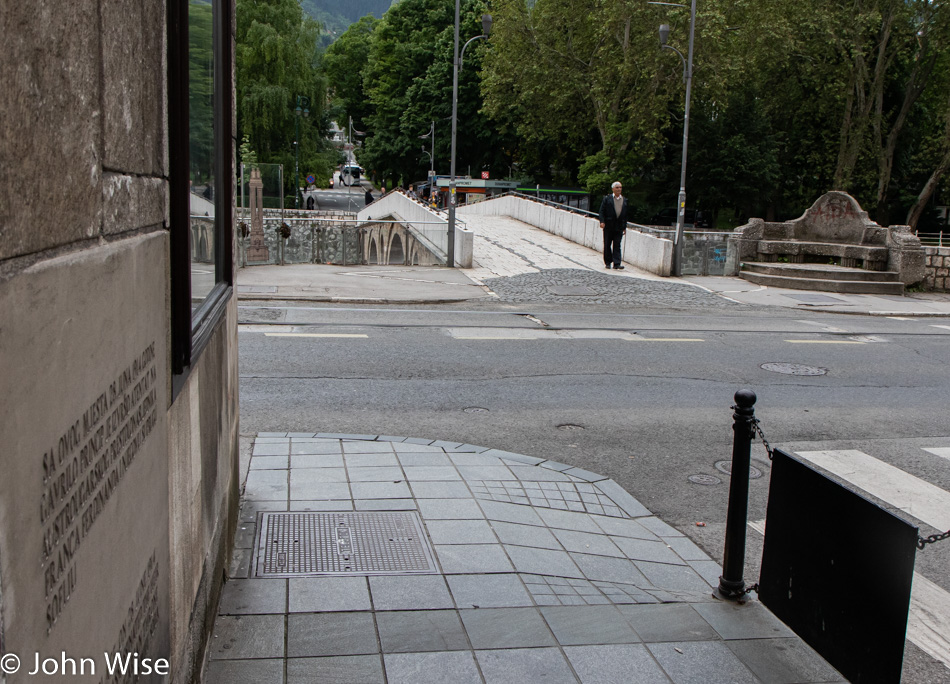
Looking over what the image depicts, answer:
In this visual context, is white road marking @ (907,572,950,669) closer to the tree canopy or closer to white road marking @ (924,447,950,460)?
white road marking @ (924,447,950,460)

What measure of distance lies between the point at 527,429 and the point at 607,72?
134 ft

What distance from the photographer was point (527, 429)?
8.20 meters

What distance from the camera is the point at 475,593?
4.61 m

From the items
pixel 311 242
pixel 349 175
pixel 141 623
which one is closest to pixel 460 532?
pixel 141 623

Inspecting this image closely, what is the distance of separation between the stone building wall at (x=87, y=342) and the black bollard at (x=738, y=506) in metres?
2.80

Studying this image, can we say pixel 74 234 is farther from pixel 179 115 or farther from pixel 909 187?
pixel 909 187

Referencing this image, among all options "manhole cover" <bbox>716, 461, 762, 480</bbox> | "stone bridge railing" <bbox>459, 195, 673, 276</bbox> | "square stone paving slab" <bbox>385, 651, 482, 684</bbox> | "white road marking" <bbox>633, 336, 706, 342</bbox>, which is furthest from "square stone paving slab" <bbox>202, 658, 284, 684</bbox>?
"stone bridge railing" <bbox>459, 195, 673, 276</bbox>

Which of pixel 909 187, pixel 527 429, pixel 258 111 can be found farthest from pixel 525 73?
pixel 527 429

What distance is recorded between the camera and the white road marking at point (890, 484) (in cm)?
641

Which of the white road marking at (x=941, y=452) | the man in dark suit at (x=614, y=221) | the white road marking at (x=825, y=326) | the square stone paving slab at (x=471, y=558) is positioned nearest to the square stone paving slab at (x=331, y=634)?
the square stone paving slab at (x=471, y=558)

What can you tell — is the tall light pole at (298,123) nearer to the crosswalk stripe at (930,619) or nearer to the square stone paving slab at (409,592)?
the square stone paving slab at (409,592)

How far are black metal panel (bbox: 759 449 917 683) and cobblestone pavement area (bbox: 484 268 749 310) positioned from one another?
13.5 metres

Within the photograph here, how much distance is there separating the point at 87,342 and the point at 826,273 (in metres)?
22.6

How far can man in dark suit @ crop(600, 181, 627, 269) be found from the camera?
22.3 m
